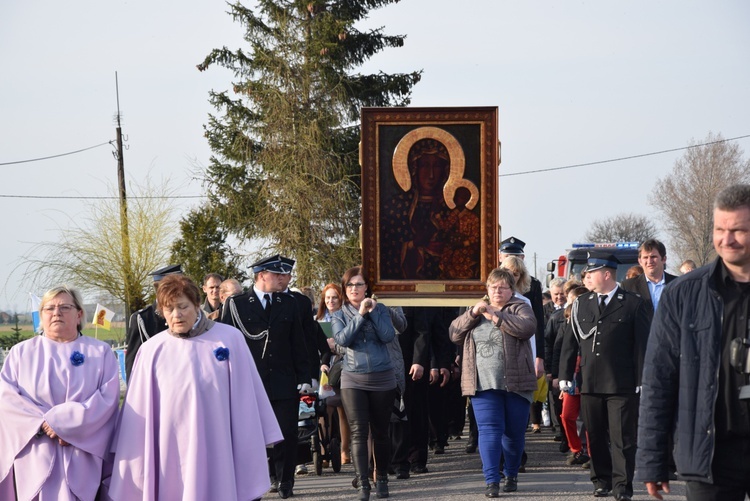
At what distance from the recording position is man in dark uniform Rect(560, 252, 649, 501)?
10.4m

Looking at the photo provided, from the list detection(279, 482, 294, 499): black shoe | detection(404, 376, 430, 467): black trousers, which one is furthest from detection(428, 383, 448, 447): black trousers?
detection(279, 482, 294, 499): black shoe

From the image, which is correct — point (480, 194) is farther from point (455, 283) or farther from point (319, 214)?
point (319, 214)

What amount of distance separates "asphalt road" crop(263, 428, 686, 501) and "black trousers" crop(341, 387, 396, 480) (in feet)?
1.41

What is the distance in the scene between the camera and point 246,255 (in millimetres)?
37062

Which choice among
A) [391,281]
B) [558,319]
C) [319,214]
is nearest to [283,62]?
[319,214]

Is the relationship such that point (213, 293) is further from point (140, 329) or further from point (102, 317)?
point (102, 317)

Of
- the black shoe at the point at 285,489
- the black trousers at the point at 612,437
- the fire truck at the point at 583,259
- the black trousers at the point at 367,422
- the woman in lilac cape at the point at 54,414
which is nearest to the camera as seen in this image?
the woman in lilac cape at the point at 54,414

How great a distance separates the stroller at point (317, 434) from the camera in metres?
12.6

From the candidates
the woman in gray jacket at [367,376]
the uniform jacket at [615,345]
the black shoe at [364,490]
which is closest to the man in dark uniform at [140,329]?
the woman in gray jacket at [367,376]

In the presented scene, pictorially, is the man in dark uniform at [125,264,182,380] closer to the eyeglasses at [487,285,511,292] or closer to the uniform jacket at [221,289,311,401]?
the uniform jacket at [221,289,311,401]

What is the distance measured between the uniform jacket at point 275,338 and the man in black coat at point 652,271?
3.38 metres

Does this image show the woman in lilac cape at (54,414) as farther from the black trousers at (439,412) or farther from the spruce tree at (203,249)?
the spruce tree at (203,249)

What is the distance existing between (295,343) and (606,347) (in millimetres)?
2912

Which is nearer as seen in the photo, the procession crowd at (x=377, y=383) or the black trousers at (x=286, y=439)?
the procession crowd at (x=377, y=383)
